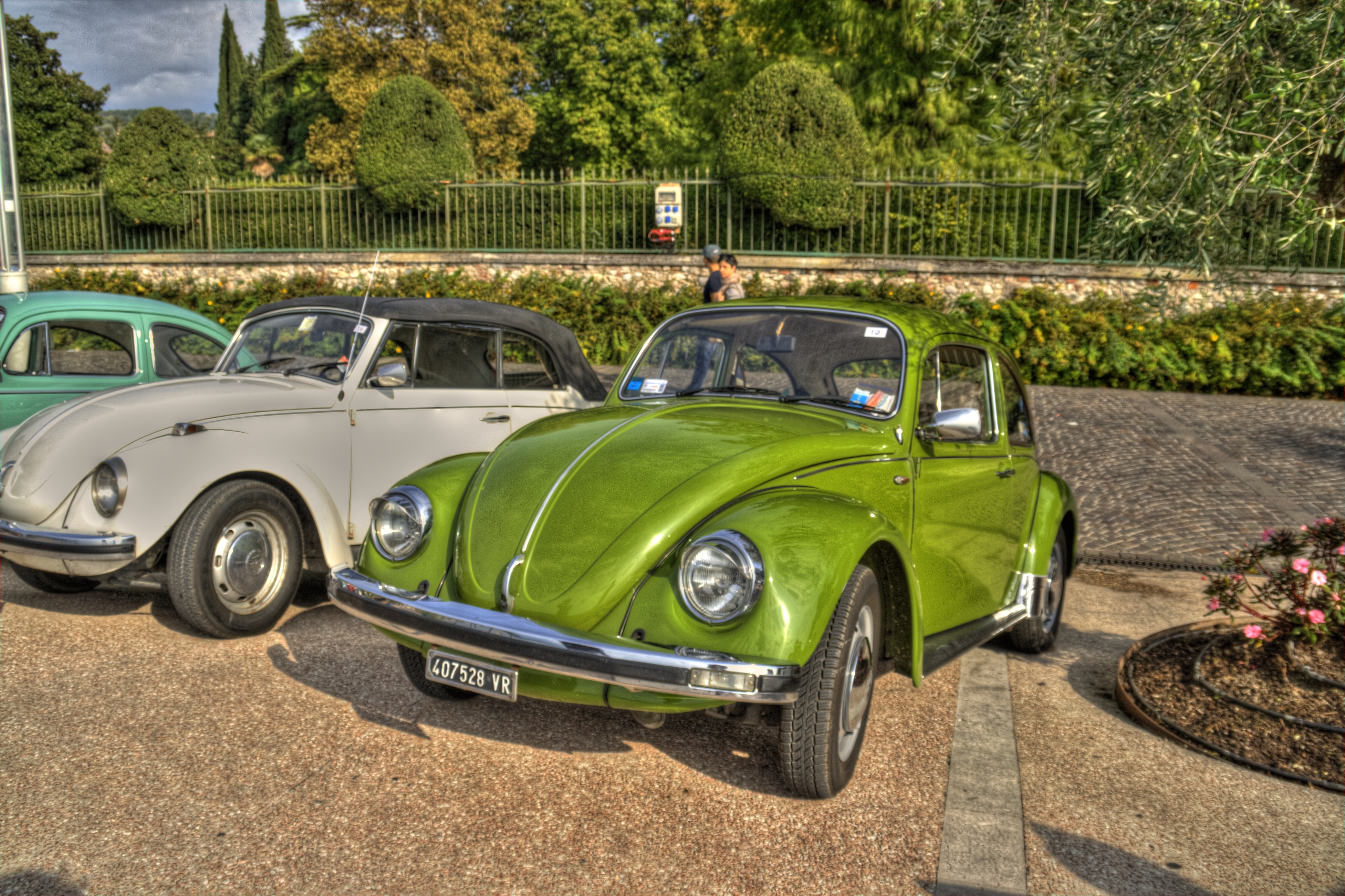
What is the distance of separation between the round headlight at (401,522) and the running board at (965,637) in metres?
2.05

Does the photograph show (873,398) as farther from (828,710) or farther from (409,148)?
(409,148)

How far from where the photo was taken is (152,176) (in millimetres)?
20078

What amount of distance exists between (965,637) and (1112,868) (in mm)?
1350

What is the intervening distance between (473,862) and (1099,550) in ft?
19.8

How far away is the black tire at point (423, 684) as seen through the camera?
4293 mm

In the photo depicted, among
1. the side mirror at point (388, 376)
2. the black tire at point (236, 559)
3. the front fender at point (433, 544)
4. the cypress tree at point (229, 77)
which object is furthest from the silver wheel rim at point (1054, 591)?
the cypress tree at point (229, 77)

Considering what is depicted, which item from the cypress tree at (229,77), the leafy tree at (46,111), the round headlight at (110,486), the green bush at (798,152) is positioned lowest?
the round headlight at (110,486)

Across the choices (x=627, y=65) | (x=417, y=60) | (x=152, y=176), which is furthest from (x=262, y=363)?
(x=627, y=65)

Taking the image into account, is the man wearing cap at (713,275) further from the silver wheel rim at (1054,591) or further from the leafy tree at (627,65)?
the leafy tree at (627,65)

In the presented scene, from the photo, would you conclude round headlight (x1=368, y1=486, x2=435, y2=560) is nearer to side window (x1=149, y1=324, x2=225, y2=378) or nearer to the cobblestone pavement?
side window (x1=149, y1=324, x2=225, y2=378)

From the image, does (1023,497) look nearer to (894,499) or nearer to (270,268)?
(894,499)

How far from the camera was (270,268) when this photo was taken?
19.2 m

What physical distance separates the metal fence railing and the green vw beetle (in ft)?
37.2

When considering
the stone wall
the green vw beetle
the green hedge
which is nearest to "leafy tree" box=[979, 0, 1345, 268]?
the green vw beetle
